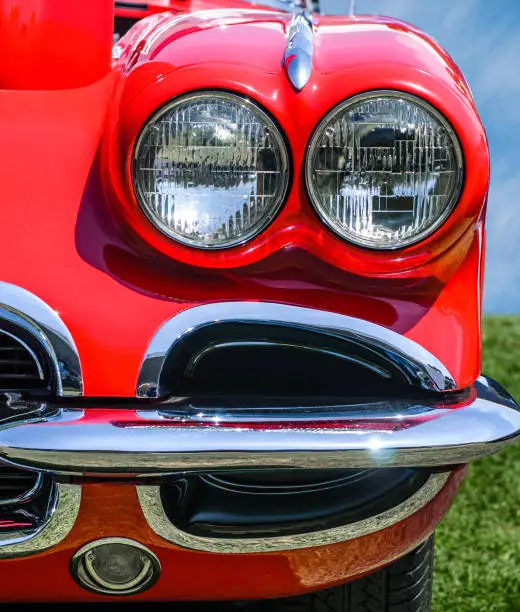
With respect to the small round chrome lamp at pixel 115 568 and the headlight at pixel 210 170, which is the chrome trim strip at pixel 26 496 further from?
the headlight at pixel 210 170

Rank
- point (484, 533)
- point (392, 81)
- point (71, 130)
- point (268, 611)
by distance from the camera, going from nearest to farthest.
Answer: point (392, 81) → point (71, 130) → point (268, 611) → point (484, 533)

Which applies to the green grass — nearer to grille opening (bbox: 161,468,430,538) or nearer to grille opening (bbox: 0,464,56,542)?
grille opening (bbox: 161,468,430,538)

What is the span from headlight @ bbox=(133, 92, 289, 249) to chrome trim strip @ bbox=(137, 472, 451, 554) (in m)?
0.36

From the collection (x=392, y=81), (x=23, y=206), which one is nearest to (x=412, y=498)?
(x=392, y=81)

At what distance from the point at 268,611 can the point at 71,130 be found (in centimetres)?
110

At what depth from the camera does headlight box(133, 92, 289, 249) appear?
1.10m

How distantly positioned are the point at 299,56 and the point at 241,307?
13.5 inches

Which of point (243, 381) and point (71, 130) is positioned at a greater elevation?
point (71, 130)

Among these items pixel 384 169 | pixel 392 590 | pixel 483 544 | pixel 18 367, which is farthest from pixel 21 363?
pixel 483 544

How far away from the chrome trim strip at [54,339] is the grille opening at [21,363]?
0.01 m

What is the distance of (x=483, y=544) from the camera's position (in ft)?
7.47

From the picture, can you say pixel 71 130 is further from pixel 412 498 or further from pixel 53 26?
pixel 412 498

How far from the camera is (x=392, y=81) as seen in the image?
3.55ft

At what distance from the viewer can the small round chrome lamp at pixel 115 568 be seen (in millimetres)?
1209
